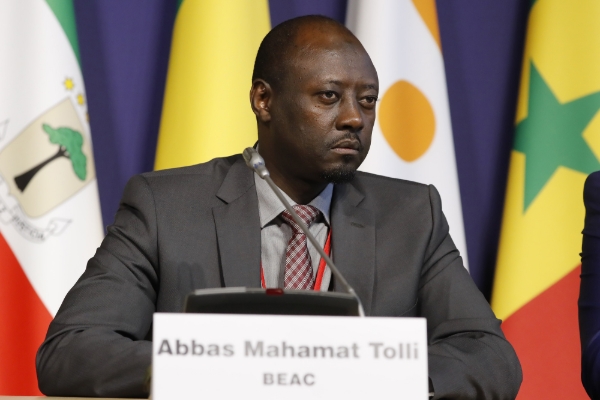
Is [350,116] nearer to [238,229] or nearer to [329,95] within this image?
[329,95]

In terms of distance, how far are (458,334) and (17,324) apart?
164 cm

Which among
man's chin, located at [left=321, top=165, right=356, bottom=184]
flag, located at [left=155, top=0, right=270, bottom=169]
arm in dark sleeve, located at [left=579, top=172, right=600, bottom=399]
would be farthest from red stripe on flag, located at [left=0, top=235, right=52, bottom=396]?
arm in dark sleeve, located at [left=579, top=172, right=600, bottom=399]

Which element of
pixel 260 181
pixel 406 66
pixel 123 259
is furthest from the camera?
pixel 406 66

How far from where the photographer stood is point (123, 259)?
2096 millimetres

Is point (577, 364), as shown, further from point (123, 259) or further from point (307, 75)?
point (123, 259)

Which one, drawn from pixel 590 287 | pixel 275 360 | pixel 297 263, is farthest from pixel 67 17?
pixel 275 360

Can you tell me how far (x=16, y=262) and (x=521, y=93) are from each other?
2003mm

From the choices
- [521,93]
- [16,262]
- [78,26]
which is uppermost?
[78,26]

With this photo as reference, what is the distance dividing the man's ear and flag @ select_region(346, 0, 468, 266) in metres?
0.82

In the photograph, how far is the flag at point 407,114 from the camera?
10.3ft

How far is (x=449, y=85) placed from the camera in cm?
348

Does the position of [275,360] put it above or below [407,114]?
below

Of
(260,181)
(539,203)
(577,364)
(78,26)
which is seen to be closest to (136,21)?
(78,26)

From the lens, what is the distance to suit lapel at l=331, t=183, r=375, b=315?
2152mm
